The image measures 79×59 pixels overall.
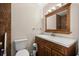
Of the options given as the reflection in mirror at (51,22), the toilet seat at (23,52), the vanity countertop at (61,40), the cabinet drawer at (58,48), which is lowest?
the toilet seat at (23,52)

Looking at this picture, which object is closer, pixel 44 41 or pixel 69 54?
pixel 69 54

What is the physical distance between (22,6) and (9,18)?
25 centimetres

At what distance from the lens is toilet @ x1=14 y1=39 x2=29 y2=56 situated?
5.44 feet

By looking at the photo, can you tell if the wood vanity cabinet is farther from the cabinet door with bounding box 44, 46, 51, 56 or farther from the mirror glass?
the mirror glass

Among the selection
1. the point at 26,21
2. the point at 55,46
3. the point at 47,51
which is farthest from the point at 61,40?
the point at 26,21

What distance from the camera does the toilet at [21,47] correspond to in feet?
5.44

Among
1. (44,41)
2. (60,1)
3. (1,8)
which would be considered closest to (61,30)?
(44,41)

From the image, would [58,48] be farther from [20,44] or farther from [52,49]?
[20,44]

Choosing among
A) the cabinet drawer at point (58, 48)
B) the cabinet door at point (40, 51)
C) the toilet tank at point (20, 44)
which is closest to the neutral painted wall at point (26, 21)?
the toilet tank at point (20, 44)

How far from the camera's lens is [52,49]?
5.33ft

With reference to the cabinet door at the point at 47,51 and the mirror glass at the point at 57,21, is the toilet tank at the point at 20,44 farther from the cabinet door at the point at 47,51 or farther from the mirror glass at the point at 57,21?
the mirror glass at the point at 57,21

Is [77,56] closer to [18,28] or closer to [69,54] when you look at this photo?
[69,54]

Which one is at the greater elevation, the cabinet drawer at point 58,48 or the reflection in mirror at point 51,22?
the reflection in mirror at point 51,22

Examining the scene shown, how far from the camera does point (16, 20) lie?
164cm
